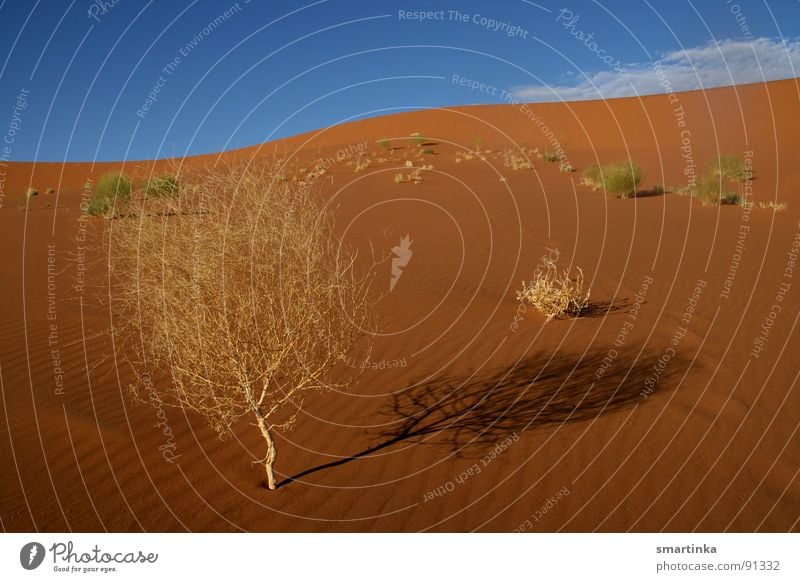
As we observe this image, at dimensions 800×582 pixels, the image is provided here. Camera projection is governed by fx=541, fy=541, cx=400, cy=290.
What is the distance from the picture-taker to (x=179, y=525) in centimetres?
438

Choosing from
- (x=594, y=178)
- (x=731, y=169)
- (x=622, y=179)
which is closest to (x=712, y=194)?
(x=622, y=179)

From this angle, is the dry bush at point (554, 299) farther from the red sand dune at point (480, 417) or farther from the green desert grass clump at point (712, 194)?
the green desert grass clump at point (712, 194)

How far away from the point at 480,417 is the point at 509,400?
1.74ft

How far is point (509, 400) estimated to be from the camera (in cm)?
643

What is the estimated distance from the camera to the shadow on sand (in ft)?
18.9

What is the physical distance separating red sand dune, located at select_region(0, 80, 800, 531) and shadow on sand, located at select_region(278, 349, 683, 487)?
0.03m

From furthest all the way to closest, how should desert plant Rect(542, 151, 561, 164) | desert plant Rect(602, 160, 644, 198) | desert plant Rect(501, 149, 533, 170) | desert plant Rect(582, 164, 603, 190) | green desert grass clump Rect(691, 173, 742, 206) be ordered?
desert plant Rect(542, 151, 561, 164) < desert plant Rect(501, 149, 533, 170) < desert plant Rect(582, 164, 603, 190) < desert plant Rect(602, 160, 644, 198) < green desert grass clump Rect(691, 173, 742, 206)

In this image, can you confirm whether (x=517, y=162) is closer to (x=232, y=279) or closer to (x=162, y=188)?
(x=162, y=188)

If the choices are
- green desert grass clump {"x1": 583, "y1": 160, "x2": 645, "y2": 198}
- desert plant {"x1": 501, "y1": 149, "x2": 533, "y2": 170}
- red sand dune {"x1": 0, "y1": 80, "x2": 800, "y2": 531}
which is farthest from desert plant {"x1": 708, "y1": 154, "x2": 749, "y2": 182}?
red sand dune {"x1": 0, "y1": 80, "x2": 800, "y2": 531}

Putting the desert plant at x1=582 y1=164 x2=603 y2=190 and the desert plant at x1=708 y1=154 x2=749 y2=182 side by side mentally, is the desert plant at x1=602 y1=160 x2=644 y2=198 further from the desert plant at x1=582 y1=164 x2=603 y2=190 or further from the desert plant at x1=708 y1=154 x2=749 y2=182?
the desert plant at x1=708 y1=154 x2=749 y2=182

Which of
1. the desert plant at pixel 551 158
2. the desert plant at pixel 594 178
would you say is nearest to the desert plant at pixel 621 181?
the desert plant at pixel 594 178

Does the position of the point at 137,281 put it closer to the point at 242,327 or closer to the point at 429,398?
the point at 242,327

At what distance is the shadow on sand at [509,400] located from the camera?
227 inches

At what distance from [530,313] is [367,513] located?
528 centimetres
